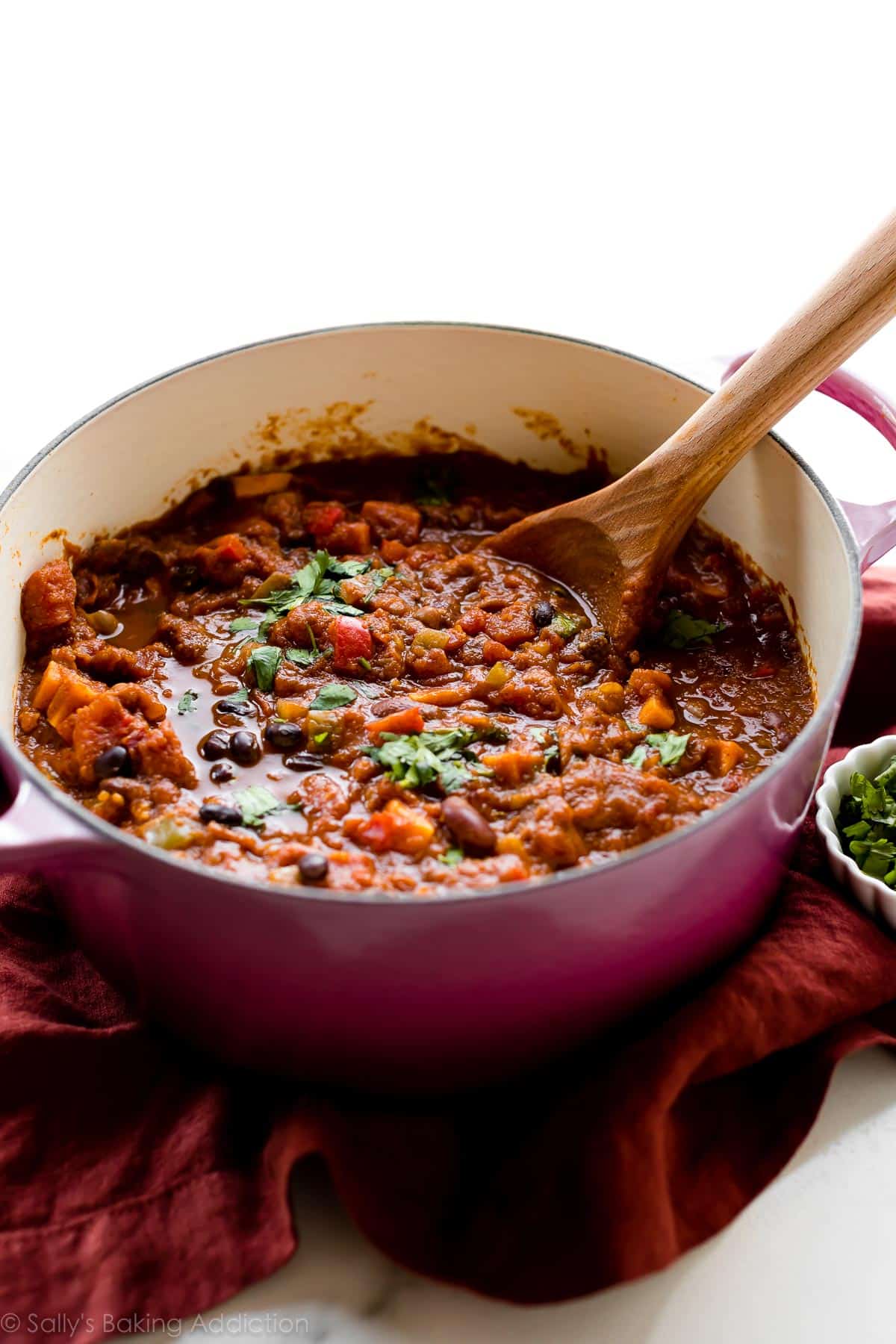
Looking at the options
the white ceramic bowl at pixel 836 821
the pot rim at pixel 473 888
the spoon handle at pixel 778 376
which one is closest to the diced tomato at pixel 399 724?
the pot rim at pixel 473 888

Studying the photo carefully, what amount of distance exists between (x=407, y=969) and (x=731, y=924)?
2.89 feet

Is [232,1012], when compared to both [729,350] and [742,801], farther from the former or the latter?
[729,350]

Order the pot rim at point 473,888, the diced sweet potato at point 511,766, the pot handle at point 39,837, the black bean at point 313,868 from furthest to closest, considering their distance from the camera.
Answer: the diced sweet potato at point 511,766 < the black bean at point 313,868 < the pot handle at point 39,837 < the pot rim at point 473,888

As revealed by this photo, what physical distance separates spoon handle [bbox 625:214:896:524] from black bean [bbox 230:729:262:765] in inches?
55.6

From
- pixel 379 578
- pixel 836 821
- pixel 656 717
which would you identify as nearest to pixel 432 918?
pixel 656 717

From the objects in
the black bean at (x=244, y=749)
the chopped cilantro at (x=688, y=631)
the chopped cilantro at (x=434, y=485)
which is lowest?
the black bean at (x=244, y=749)

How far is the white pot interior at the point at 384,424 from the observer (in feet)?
13.5

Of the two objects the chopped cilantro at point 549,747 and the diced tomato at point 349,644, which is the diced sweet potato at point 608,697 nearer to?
the chopped cilantro at point 549,747

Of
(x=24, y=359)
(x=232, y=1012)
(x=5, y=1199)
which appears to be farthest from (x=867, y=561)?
(x=24, y=359)

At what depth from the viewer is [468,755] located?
3730 millimetres

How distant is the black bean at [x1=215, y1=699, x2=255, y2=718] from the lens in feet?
12.9

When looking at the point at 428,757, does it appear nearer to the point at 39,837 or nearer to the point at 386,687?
the point at 386,687

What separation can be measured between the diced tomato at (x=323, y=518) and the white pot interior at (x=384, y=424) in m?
0.30

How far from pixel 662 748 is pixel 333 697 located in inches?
37.8
